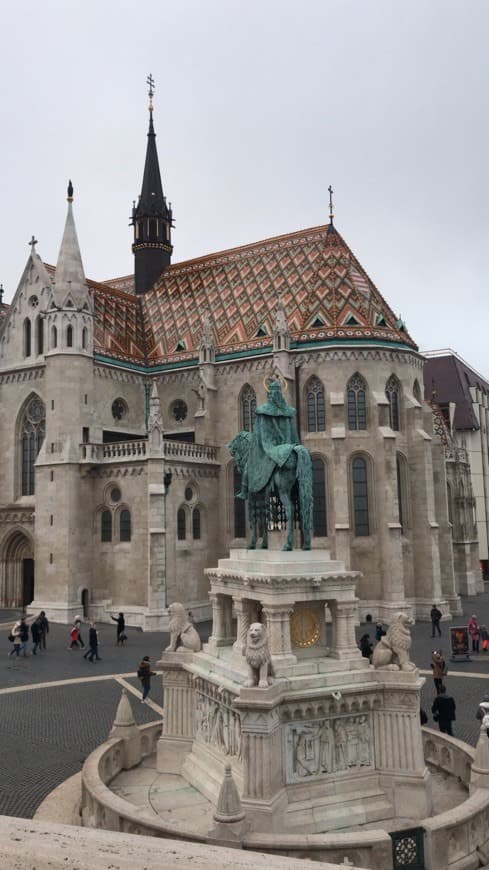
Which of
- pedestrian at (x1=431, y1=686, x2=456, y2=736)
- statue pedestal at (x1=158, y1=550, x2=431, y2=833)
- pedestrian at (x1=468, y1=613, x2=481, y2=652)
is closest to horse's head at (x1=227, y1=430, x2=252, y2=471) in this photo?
statue pedestal at (x1=158, y1=550, x2=431, y2=833)

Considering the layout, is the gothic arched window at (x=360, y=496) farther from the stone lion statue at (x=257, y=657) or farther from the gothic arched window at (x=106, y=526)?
the stone lion statue at (x=257, y=657)

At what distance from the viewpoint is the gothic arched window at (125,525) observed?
3275 cm

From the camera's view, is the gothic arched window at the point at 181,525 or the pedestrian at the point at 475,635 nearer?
the pedestrian at the point at 475,635

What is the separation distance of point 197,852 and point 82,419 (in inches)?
1310

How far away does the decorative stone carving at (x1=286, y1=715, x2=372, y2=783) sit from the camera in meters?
9.69

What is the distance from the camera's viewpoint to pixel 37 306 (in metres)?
37.7

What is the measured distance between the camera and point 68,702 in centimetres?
1800

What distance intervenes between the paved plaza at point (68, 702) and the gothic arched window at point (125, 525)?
522cm

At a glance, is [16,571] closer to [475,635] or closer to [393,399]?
[393,399]

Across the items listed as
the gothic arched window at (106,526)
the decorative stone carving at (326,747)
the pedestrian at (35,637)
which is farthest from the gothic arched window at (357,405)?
the decorative stone carving at (326,747)

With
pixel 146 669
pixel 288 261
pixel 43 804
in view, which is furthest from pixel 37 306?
pixel 43 804

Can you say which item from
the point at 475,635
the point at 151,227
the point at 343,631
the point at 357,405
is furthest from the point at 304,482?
the point at 151,227

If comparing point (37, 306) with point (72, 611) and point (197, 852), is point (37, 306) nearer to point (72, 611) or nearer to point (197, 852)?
point (72, 611)

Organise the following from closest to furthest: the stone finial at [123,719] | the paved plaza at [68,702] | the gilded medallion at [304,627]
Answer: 1. the gilded medallion at [304,627]
2. the stone finial at [123,719]
3. the paved plaza at [68,702]
